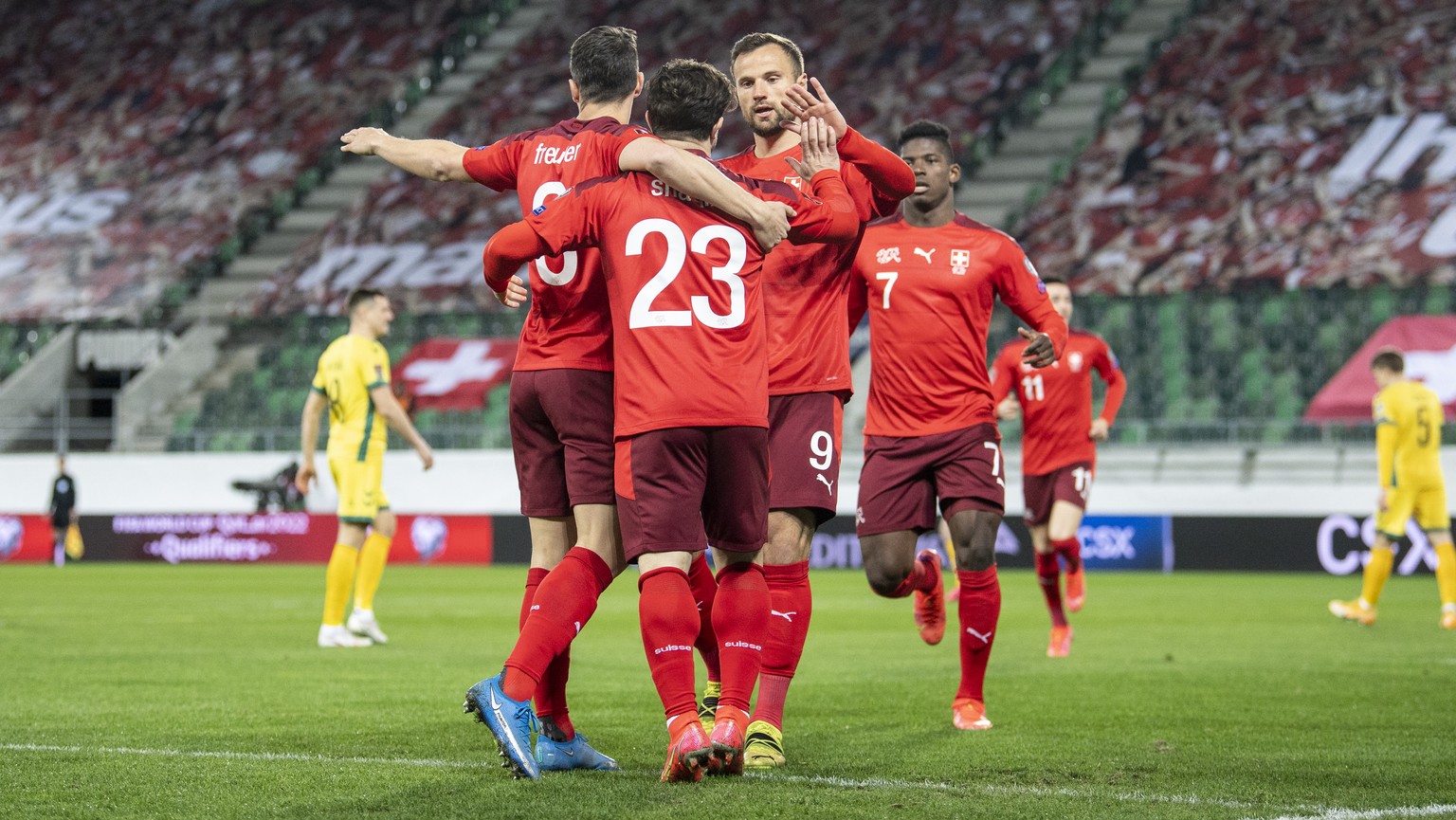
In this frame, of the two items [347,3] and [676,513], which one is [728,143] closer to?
[347,3]

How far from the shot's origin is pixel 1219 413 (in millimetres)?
22016

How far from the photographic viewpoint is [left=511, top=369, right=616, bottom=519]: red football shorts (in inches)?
195

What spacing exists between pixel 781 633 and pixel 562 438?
1.05 m

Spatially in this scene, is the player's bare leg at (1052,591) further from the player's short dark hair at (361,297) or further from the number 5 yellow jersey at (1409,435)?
the player's short dark hair at (361,297)

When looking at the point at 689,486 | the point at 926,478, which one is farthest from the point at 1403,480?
the point at 689,486

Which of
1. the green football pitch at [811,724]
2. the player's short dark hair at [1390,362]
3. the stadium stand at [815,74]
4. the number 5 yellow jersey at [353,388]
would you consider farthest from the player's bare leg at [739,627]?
the stadium stand at [815,74]

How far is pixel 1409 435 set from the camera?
1259 cm

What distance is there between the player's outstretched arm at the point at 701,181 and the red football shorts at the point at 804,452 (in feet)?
3.26

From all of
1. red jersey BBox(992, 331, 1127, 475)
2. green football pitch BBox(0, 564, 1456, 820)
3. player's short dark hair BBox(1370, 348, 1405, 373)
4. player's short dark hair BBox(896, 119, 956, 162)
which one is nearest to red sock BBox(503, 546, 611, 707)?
green football pitch BBox(0, 564, 1456, 820)

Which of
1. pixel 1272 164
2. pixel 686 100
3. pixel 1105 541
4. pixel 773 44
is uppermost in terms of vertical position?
pixel 1272 164

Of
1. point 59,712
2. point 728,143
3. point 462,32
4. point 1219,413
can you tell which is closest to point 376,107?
point 462,32

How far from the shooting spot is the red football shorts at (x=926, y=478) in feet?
21.0

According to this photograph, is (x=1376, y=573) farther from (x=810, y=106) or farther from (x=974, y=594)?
(x=810, y=106)

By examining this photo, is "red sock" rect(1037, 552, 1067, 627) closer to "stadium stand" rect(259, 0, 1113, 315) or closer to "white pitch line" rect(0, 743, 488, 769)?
"white pitch line" rect(0, 743, 488, 769)
